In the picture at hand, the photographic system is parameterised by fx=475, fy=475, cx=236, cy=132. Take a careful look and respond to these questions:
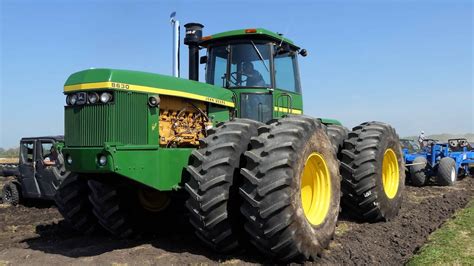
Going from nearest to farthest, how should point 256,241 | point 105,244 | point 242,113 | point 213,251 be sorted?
point 256,241, point 213,251, point 105,244, point 242,113

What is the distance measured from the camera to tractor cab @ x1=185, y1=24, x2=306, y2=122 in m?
7.15

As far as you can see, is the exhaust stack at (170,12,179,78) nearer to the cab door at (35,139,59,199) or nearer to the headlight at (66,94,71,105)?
the headlight at (66,94,71,105)

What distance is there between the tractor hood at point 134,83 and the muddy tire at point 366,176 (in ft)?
8.30

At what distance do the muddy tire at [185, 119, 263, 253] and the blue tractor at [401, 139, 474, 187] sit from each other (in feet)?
30.6

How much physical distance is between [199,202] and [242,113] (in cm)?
228

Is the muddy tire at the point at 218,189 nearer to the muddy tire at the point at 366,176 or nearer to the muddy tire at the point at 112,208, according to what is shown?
the muddy tire at the point at 112,208

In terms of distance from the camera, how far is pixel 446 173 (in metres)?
13.6

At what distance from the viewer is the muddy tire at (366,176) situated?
7.29 meters

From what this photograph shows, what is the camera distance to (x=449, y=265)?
5383mm

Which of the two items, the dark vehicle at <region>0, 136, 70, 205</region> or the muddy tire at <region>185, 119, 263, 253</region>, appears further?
the dark vehicle at <region>0, 136, 70, 205</region>

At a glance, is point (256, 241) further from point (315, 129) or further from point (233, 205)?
point (315, 129)

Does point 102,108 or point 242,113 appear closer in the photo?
point 102,108

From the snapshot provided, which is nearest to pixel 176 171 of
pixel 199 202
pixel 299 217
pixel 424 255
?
pixel 199 202

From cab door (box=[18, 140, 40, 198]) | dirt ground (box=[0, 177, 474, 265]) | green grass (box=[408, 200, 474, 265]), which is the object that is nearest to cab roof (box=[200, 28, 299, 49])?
dirt ground (box=[0, 177, 474, 265])
